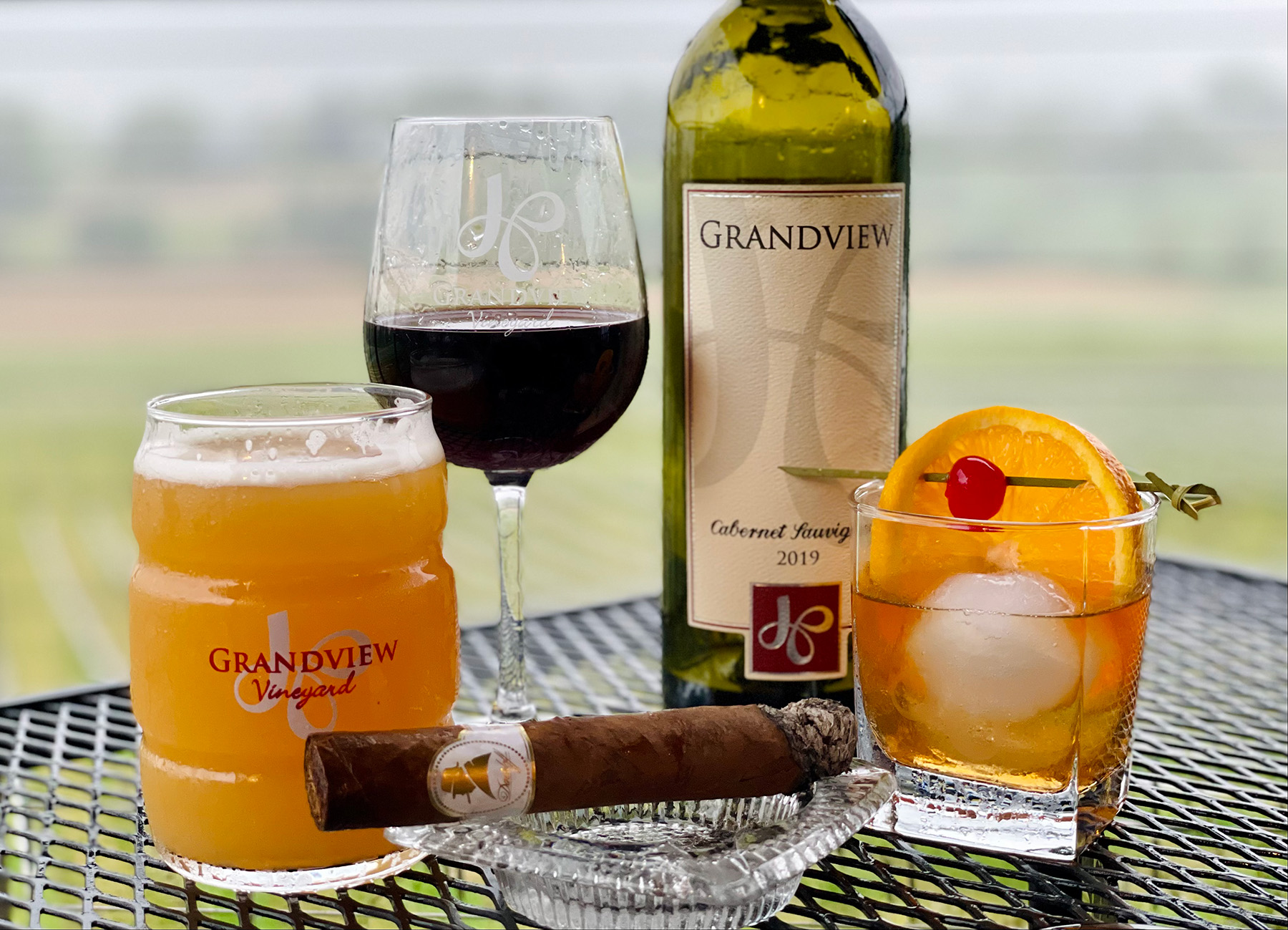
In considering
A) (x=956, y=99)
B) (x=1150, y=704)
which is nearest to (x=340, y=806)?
(x=1150, y=704)

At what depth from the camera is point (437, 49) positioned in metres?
2.97

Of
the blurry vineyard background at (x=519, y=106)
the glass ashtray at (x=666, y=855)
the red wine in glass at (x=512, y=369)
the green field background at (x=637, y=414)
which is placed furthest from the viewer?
the green field background at (x=637, y=414)

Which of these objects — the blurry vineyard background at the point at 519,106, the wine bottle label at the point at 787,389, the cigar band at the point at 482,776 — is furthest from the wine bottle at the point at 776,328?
the blurry vineyard background at the point at 519,106

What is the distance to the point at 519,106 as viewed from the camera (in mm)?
3225

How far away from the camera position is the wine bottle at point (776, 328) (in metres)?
1.24

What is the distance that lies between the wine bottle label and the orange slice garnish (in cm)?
18

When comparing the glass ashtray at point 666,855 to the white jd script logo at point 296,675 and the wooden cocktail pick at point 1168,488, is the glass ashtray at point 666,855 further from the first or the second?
the wooden cocktail pick at point 1168,488

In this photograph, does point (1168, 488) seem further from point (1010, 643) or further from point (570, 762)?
point (570, 762)

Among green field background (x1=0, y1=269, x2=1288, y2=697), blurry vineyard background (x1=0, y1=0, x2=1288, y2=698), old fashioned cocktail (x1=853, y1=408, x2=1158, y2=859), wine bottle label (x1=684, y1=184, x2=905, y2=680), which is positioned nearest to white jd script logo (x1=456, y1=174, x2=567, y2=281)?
wine bottle label (x1=684, y1=184, x2=905, y2=680)

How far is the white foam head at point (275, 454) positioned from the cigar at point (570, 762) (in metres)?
0.19

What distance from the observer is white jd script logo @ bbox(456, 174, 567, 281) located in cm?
121

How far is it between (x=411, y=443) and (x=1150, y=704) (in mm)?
885

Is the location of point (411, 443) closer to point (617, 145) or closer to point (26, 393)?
point (617, 145)

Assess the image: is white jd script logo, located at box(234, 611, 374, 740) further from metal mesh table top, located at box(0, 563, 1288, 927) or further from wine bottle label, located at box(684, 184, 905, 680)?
wine bottle label, located at box(684, 184, 905, 680)
